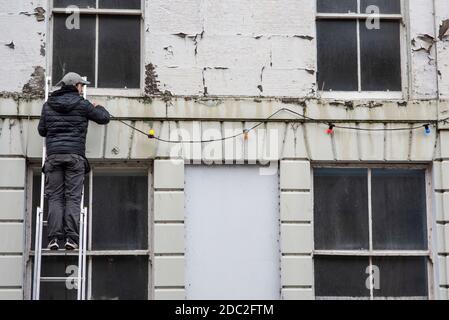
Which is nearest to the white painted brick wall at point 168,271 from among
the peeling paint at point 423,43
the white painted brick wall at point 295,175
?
the white painted brick wall at point 295,175

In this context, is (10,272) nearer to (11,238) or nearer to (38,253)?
(11,238)

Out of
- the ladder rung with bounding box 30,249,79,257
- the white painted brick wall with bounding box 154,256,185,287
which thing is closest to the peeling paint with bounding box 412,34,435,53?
the white painted brick wall with bounding box 154,256,185,287

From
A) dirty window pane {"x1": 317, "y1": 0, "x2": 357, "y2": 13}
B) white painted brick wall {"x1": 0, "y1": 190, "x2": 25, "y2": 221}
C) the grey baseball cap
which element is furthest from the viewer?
dirty window pane {"x1": 317, "y1": 0, "x2": 357, "y2": 13}

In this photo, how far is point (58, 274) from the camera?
1187cm

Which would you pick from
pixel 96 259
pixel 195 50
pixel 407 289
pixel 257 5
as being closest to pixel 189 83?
pixel 195 50

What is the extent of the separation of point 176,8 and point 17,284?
342 centimetres

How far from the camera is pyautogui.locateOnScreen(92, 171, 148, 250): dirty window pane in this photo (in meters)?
12.0

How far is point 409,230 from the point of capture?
1230 centimetres

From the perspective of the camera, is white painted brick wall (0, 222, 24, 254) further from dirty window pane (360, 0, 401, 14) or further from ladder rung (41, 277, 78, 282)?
dirty window pane (360, 0, 401, 14)

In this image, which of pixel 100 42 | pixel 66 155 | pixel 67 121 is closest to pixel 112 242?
pixel 66 155

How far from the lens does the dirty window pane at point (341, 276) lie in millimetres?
12102

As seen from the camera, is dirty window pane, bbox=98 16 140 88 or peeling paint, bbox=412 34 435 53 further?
peeling paint, bbox=412 34 435 53

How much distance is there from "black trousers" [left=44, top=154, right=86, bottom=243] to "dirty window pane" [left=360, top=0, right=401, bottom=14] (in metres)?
3.66

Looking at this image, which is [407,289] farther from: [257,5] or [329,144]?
[257,5]
